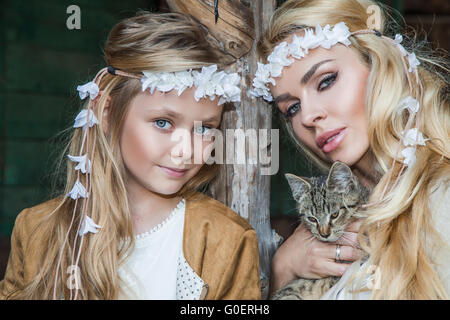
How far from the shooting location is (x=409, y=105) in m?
1.60

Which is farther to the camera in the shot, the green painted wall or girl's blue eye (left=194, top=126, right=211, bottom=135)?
the green painted wall

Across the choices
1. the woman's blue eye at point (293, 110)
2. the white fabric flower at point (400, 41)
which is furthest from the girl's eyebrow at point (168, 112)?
the white fabric flower at point (400, 41)

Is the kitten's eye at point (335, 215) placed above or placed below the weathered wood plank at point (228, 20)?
below

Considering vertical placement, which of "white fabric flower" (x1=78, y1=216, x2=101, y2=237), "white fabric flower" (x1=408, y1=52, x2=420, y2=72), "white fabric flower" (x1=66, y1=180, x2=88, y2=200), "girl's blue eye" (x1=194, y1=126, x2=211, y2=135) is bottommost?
"white fabric flower" (x1=78, y1=216, x2=101, y2=237)

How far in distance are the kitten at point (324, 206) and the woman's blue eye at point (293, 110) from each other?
0.21 m

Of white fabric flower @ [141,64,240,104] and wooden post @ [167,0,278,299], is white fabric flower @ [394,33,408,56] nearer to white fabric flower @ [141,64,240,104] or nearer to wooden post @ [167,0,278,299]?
wooden post @ [167,0,278,299]

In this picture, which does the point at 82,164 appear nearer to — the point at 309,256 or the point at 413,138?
the point at 309,256

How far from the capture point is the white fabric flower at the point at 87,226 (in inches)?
63.3

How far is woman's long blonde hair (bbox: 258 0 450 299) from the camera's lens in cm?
150

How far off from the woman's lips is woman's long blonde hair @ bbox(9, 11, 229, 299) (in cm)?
45

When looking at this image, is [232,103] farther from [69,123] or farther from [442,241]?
[442,241]

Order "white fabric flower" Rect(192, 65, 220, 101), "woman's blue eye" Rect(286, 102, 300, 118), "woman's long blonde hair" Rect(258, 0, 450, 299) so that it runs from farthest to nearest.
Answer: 1. "woman's blue eye" Rect(286, 102, 300, 118)
2. "white fabric flower" Rect(192, 65, 220, 101)
3. "woman's long blonde hair" Rect(258, 0, 450, 299)

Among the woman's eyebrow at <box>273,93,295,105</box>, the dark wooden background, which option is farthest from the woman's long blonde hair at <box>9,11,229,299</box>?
the dark wooden background

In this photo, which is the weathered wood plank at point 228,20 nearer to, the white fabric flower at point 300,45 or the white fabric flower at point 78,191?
the white fabric flower at point 300,45
